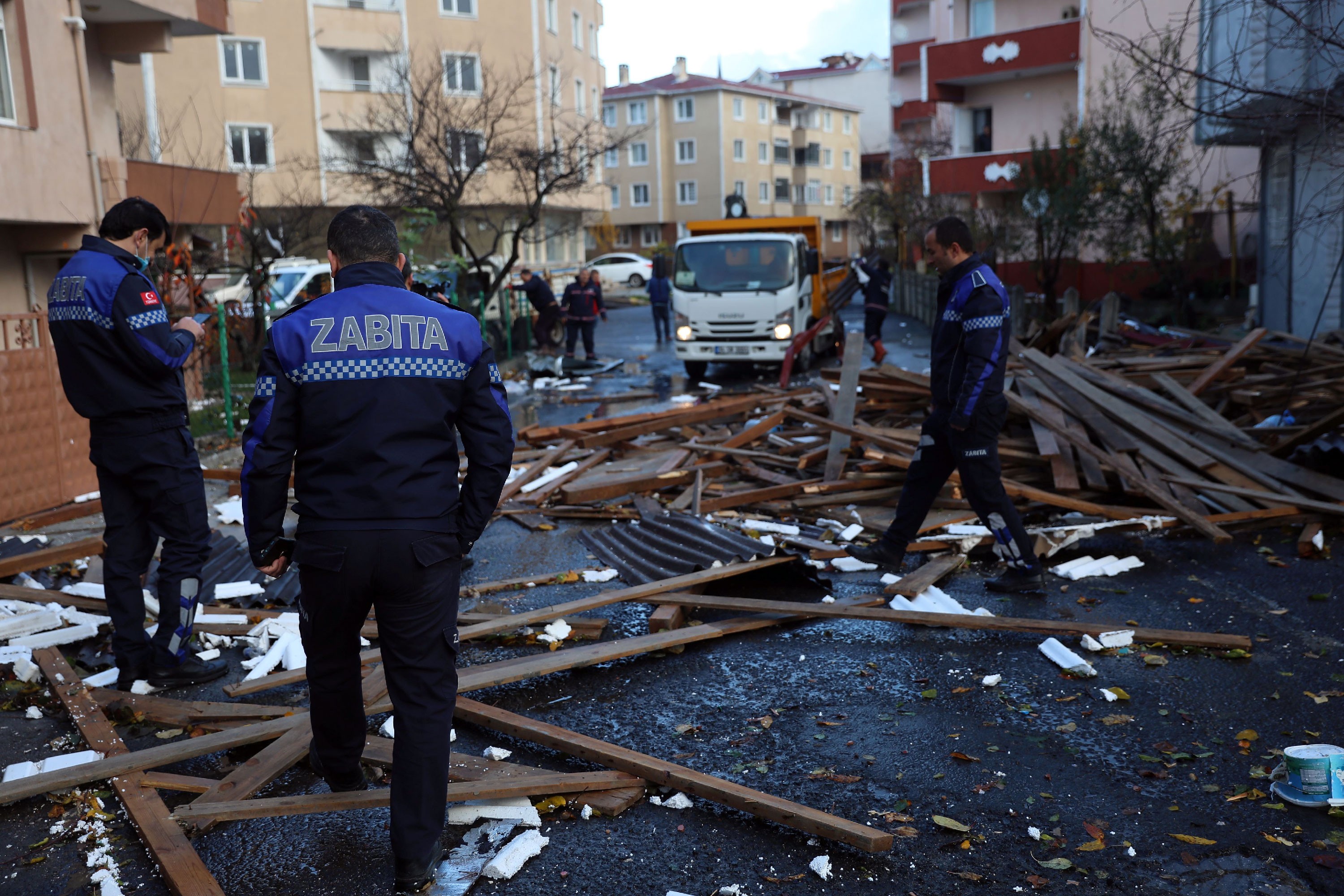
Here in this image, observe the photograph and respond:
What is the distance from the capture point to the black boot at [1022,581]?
6.82 meters

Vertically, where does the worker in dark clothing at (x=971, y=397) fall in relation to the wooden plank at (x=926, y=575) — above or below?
above

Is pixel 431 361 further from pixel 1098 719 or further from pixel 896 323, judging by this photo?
pixel 896 323

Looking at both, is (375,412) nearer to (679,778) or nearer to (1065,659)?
(679,778)

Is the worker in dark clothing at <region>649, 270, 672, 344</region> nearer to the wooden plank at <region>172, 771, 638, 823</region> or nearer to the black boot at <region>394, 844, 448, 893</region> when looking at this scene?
the wooden plank at <region>172, 771, 638, 823</region>

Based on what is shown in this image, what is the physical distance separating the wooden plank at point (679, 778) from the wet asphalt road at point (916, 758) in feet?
0.25

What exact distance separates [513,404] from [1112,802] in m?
14.9

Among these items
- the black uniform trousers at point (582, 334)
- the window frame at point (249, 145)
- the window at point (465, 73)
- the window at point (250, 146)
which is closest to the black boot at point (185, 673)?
the black uniform trousers at point (582, 334)

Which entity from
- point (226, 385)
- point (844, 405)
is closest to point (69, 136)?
point (226, 385)

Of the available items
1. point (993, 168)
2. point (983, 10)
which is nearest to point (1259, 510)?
point (993, 168)

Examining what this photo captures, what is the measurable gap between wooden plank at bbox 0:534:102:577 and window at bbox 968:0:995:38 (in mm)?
37731

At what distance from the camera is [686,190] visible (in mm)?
74500

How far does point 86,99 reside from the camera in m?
15.7

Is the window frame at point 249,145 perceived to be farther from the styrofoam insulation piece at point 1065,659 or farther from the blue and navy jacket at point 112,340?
the styrofoam insulation piece at point 1065,659

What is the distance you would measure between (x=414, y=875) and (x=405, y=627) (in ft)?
2.65
